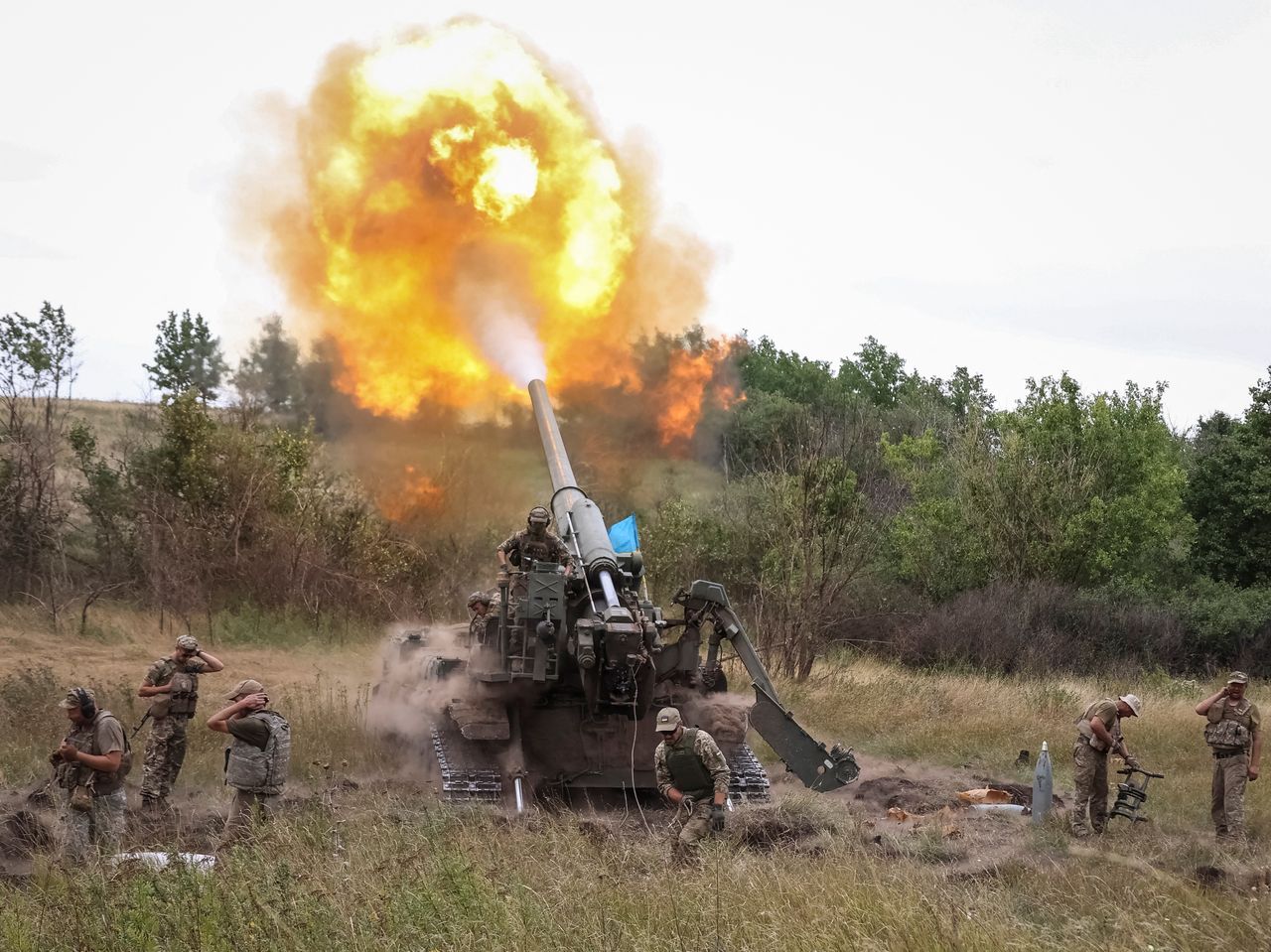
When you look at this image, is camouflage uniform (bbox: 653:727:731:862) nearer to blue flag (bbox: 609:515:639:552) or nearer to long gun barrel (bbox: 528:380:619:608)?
long gun barrel (bbox: 528:380:619:608)

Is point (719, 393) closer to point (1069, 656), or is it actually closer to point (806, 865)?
point (1069, 656)

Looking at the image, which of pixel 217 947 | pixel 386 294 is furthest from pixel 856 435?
pixel 217 947

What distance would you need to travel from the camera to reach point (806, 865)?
33.9ft

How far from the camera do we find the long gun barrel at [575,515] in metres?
14.4

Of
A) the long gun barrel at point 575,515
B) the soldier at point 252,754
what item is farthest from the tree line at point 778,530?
the soldier at point 252,754

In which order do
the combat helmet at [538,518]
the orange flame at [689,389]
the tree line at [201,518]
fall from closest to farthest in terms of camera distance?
the combat helmet at [538,518] → the orange flame at [689,389] → the tree line at [201,518]

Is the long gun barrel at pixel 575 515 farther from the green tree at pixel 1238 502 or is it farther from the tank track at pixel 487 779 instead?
the green tree at pixel 1238 502

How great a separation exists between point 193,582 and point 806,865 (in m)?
20.0

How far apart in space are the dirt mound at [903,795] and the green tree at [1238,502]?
68.7ft

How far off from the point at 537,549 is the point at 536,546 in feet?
0.11

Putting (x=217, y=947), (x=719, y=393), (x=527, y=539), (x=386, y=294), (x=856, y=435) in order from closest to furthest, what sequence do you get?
(x=217, y=947), (x=527, y=539), (x=386, y=294), (x=719, y=393), (x=856, y=435)

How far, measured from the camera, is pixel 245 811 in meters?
11.2

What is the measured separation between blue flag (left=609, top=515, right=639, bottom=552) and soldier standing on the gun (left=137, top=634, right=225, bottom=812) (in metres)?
4.11

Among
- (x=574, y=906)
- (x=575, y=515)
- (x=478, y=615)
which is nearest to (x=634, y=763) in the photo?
(x=478, y=615)
